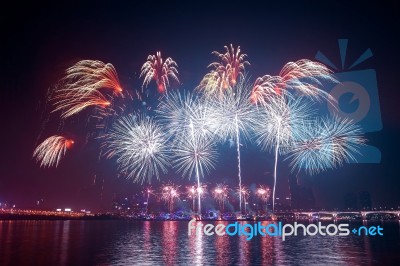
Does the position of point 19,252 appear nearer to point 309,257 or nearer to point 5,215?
point 309,257

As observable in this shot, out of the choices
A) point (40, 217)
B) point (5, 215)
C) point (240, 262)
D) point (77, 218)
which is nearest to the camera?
point (240, 262)

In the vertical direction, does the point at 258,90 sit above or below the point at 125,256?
above

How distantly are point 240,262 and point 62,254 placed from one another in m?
13.3

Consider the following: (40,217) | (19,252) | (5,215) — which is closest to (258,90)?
(19,252)

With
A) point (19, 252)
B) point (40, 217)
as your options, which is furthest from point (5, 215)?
point (19, 252)

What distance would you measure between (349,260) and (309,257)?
2843 mm

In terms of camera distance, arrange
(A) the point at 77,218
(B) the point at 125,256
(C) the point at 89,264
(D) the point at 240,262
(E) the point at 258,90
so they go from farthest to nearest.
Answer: (A) the point at 77,218 → (E) the point at 258,90 → (B) the point at 125,256 → (D) the point at 240,262 → (C) the point at 89,264

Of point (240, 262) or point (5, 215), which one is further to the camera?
point (5, 215)

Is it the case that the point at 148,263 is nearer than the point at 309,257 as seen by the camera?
Yes

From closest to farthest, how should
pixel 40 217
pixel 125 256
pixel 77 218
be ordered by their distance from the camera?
pixel 125 256 < pixel 40 217 < pixel 77 218

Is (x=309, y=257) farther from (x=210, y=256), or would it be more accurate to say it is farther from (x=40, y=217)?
(x=40, y=217)

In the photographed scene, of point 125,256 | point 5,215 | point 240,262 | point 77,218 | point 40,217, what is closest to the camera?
point 240,262

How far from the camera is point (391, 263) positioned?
27844 millimetres

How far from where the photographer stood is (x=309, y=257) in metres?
28.9
